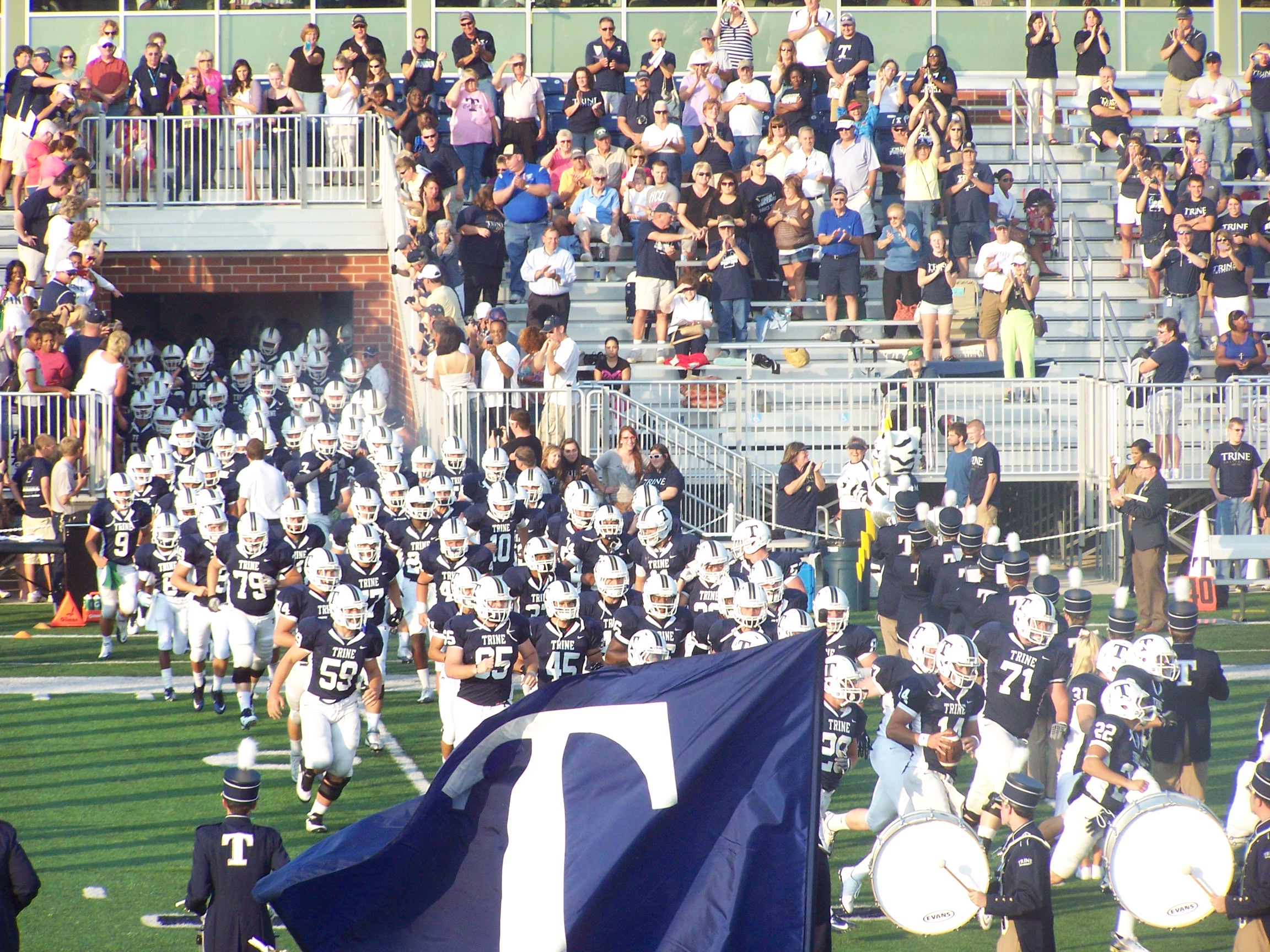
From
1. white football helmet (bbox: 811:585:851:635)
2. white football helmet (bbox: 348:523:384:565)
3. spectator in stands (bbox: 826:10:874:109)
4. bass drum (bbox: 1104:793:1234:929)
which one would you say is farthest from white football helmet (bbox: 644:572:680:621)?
spectator in stands (bbox: 826:10:874:109)

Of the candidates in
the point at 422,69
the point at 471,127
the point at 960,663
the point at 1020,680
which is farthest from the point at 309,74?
the point at 960,663

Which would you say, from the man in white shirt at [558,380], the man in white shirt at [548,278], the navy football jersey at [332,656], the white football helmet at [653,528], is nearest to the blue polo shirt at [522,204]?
the man in white shirt at [548,278]

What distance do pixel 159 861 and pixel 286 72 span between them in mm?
14415

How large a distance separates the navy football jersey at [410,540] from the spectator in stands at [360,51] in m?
8.52

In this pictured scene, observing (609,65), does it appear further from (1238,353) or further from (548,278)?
(1238,353)

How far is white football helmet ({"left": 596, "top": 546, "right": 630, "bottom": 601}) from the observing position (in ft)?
36.2

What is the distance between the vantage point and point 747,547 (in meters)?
11.7

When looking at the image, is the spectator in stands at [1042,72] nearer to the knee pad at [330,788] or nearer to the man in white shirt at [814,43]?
the man in white shirt at [814,43]

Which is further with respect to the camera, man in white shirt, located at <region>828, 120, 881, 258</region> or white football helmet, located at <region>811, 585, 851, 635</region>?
man in white shirt, located at <region>828, 120, 881, 258</region>

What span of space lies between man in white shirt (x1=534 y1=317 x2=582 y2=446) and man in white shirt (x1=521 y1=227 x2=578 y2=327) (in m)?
1.15

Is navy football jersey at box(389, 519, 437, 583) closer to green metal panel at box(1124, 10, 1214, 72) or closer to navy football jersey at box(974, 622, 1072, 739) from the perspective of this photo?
navy football jersey at box(974, 622, 1072, 739)

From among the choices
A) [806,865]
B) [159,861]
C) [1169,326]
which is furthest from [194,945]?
[1169,326]

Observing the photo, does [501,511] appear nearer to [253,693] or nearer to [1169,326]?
[253,693]

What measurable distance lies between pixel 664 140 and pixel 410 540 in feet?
26.1
